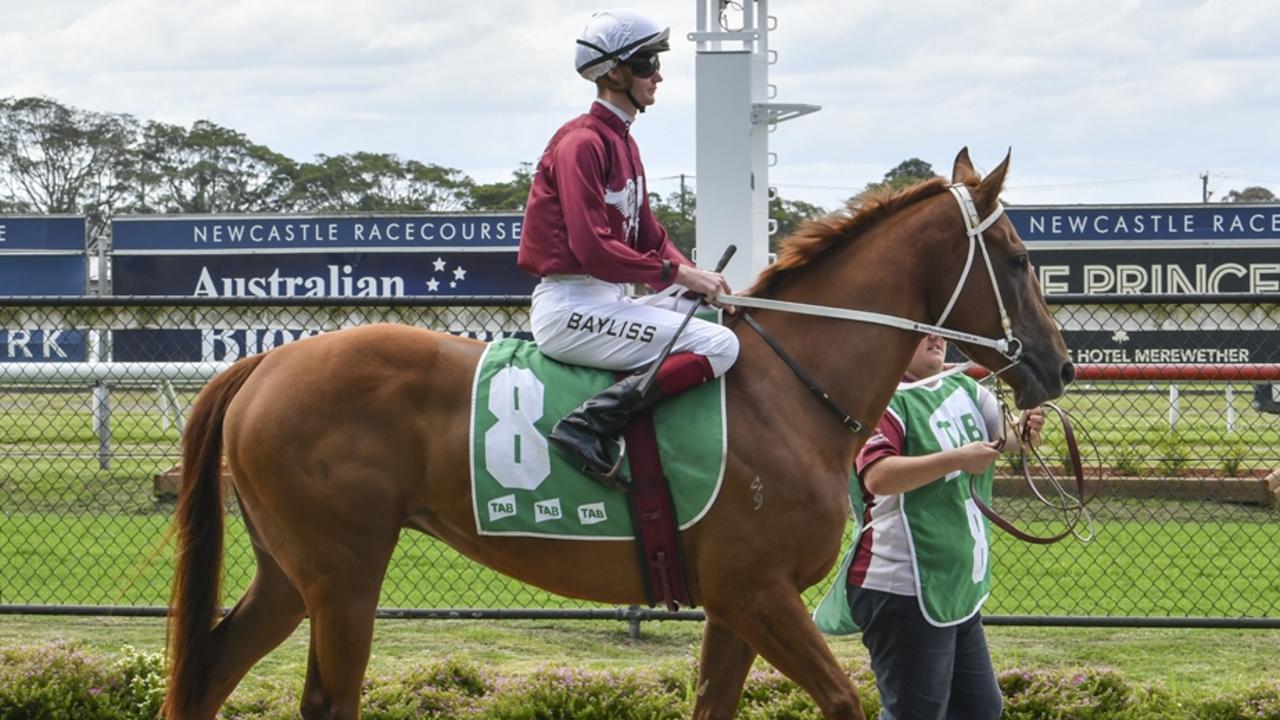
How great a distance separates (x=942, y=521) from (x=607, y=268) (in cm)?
120

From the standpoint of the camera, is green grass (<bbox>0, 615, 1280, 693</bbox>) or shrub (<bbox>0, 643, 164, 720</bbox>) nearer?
shrub (<bbox>0, 643, 164, 720</bbox>)

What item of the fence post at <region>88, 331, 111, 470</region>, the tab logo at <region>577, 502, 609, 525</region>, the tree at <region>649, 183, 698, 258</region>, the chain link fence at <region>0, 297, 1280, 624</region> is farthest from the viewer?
the tree at <region>649, 183, 698, 258</region>

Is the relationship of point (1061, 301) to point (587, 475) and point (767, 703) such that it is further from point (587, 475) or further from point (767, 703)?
point (587, 475)

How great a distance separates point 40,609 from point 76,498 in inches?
167

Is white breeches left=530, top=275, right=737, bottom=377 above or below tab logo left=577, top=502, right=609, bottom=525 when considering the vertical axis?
above

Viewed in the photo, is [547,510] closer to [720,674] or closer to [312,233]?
[720,674]

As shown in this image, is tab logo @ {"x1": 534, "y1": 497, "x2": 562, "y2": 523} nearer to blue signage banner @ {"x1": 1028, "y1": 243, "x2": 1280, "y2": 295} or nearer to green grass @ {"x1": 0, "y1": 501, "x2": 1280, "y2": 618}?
green grass @ {"x1": 0, "y1": 501, "x2": 1280, "y2": 618}

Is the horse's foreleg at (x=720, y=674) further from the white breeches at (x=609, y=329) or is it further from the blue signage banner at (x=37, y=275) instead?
the blue signage banner at (x=37, y=275)

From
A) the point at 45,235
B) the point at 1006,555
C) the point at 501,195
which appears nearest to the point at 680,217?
the point at 501,195

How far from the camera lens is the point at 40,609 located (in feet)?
20.9

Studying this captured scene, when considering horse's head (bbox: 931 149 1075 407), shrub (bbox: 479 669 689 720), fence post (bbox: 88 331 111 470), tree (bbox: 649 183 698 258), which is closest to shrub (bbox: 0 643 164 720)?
shrub (bbox: 479 669 689 720)

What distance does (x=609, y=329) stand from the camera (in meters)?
4.07

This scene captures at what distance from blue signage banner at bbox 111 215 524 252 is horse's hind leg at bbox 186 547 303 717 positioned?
11.2 metres

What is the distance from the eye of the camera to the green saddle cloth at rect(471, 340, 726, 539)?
4.01 metres
